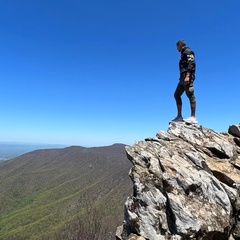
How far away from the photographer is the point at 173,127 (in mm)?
15164

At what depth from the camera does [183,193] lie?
32.8 feet

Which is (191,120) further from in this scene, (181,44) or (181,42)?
(181,42)

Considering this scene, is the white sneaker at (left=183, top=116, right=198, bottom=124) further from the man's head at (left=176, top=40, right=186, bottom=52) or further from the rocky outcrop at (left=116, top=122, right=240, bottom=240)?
the man's head at (left=176, top=40, right=186, bottom=52)

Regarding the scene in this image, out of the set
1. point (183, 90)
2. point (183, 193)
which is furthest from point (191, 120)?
point (183, 193)

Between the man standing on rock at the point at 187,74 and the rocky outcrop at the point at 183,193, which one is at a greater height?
the man standing on rock at the point at 187,74

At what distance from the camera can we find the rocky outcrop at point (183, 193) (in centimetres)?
915

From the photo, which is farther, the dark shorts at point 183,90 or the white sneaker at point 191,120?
the white sneaker at point 191,120

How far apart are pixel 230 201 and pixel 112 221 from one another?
183 meters

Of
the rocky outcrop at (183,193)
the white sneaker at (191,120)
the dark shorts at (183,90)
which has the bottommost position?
the rocky outcrop at (183,193)

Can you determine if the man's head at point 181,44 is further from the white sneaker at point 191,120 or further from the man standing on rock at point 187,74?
the white sneaker at point 191,120

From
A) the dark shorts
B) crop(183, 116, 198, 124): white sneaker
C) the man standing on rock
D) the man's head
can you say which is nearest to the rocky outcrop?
crop(183, 116, 198, 124): white sneaker

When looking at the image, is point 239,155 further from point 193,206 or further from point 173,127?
point 193,206

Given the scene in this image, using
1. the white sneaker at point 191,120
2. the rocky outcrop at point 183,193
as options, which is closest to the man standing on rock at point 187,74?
the white sneaker at point 191,120

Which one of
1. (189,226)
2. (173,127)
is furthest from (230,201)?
(173,127)
